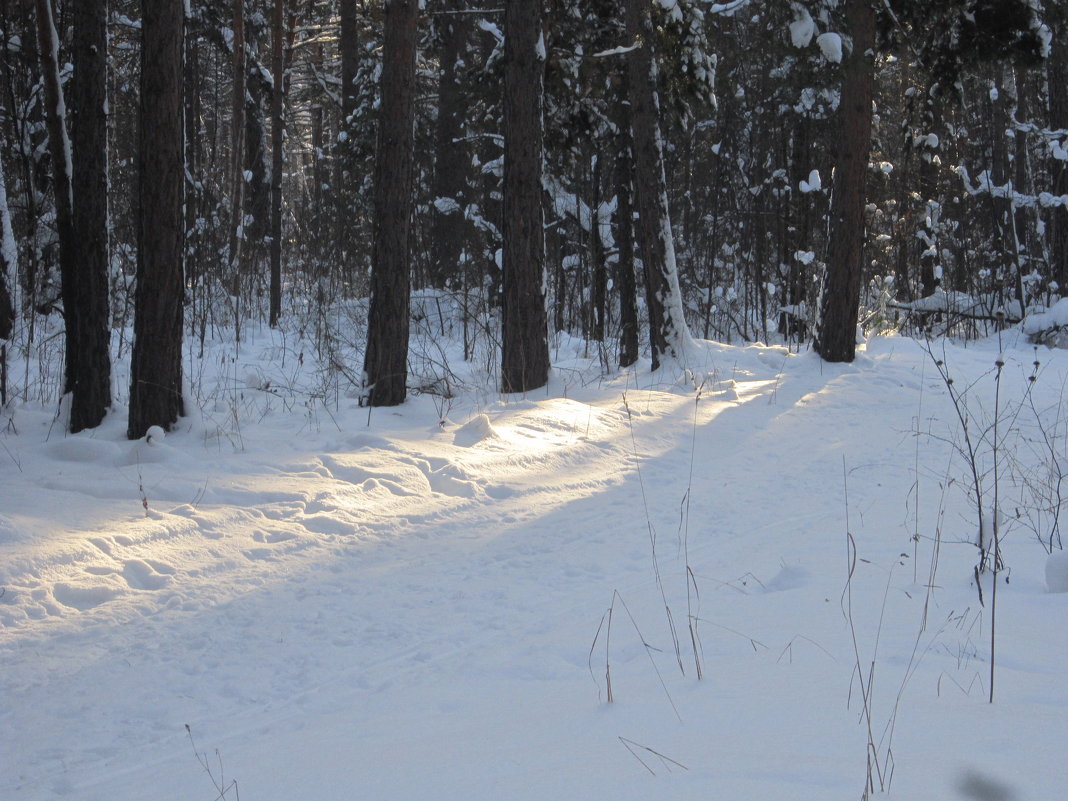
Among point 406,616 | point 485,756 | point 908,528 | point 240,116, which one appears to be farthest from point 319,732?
point 240,116

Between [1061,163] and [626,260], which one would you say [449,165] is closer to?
[626,260]

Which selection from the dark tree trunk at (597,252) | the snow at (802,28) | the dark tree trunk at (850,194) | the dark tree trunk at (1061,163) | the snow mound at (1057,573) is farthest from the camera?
the dark tree trunk at (1061,163)

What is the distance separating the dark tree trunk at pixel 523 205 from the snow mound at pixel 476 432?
200 centimetres

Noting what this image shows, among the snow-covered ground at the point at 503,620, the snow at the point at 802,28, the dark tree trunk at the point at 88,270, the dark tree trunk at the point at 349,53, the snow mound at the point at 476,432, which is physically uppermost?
the dark tree trunk at the point at 349,53

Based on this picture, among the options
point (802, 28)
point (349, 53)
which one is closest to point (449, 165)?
point (349, 53)

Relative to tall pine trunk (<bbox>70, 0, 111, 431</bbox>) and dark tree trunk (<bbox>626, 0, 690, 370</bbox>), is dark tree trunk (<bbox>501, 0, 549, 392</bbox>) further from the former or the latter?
tall pine trunk (<bbox>70, 0, 111, 431</bbox>)

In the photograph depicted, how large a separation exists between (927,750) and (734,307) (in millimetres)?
16703

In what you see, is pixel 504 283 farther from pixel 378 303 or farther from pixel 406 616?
pixel 406 616

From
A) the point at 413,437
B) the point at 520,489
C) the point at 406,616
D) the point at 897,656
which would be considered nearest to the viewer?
the point at 897,656

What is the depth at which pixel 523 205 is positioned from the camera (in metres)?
8.66

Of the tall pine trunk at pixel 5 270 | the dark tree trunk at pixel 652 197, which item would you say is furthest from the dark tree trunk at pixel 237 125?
the dark tree trunk at pixel 652 197

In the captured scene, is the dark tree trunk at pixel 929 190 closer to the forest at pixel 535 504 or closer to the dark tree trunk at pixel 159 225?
the forest at pixel 535 504

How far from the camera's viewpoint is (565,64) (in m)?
11.3

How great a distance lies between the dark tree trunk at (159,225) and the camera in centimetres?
592
